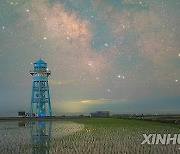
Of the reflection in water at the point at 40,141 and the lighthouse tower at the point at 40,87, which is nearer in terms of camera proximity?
the reflection in water at the point at 40,141

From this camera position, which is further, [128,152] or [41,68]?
[41,68]

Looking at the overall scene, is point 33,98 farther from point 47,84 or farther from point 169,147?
point 169,147

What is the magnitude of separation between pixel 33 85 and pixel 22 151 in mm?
81810

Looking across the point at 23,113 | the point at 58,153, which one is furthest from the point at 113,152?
the point at 23,113

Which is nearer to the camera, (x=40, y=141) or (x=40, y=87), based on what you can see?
(x=40, y=141)

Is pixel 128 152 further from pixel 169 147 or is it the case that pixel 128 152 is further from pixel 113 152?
pixel 169 147

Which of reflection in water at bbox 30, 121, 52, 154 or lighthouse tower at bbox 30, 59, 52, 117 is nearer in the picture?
reflection in water at bbox 30, 121, 52, 154

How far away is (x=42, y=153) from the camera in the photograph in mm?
25406

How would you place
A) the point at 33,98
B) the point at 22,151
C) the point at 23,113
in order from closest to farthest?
the point at 22,151
the point at 33,98
the point at 23,113

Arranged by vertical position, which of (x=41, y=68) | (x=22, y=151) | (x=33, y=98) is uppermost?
(x=41, y=68)

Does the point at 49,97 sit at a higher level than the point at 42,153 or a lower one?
higher

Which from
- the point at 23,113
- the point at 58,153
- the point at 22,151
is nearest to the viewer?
the point at 58,153

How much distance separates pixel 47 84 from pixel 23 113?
20.2 meters

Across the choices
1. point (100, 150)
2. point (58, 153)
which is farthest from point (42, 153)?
point (100, 150)
